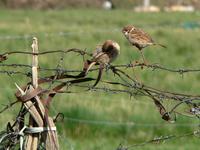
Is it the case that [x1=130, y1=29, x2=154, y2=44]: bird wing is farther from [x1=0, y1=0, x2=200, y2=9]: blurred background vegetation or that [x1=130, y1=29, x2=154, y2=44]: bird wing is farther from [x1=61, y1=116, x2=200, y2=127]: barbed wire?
[x1=0, y1=0, x2=200, y2=9]: blurred background vegetation

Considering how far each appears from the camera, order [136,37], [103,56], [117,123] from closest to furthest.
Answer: [103,56] → [136,37] → [117,123]

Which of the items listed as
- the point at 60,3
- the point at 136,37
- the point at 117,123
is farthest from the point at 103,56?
the point at 60,3

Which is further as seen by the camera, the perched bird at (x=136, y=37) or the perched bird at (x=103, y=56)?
the perched bird at (x=136, y=37)

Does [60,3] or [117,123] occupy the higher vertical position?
[60,3]

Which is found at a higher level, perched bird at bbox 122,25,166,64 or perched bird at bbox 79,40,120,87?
perched bird at bbox 122,25,166,64

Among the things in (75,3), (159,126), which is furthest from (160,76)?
(75,3)

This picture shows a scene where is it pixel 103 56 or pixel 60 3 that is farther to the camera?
pixel 60 3

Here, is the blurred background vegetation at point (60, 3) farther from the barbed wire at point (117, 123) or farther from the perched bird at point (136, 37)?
the perched bird at point (136, 37)

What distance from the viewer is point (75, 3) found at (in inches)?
2451

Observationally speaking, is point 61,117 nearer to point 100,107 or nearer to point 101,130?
point 101,130

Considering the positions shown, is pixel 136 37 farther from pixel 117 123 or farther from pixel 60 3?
pixel 60 3

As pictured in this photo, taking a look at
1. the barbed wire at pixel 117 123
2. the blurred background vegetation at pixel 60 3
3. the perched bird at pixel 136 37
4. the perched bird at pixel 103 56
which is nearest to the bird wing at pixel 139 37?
the perched bird at pixel 136 37

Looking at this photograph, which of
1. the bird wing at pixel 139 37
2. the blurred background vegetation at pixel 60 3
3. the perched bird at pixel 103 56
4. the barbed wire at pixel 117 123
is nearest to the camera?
the perched bird at pixel 103 56

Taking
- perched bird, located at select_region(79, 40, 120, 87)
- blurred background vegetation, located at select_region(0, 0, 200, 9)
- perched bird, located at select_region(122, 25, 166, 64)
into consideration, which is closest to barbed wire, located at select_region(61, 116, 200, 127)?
perched bird, located at select_region(122, 25, 166, 64)
